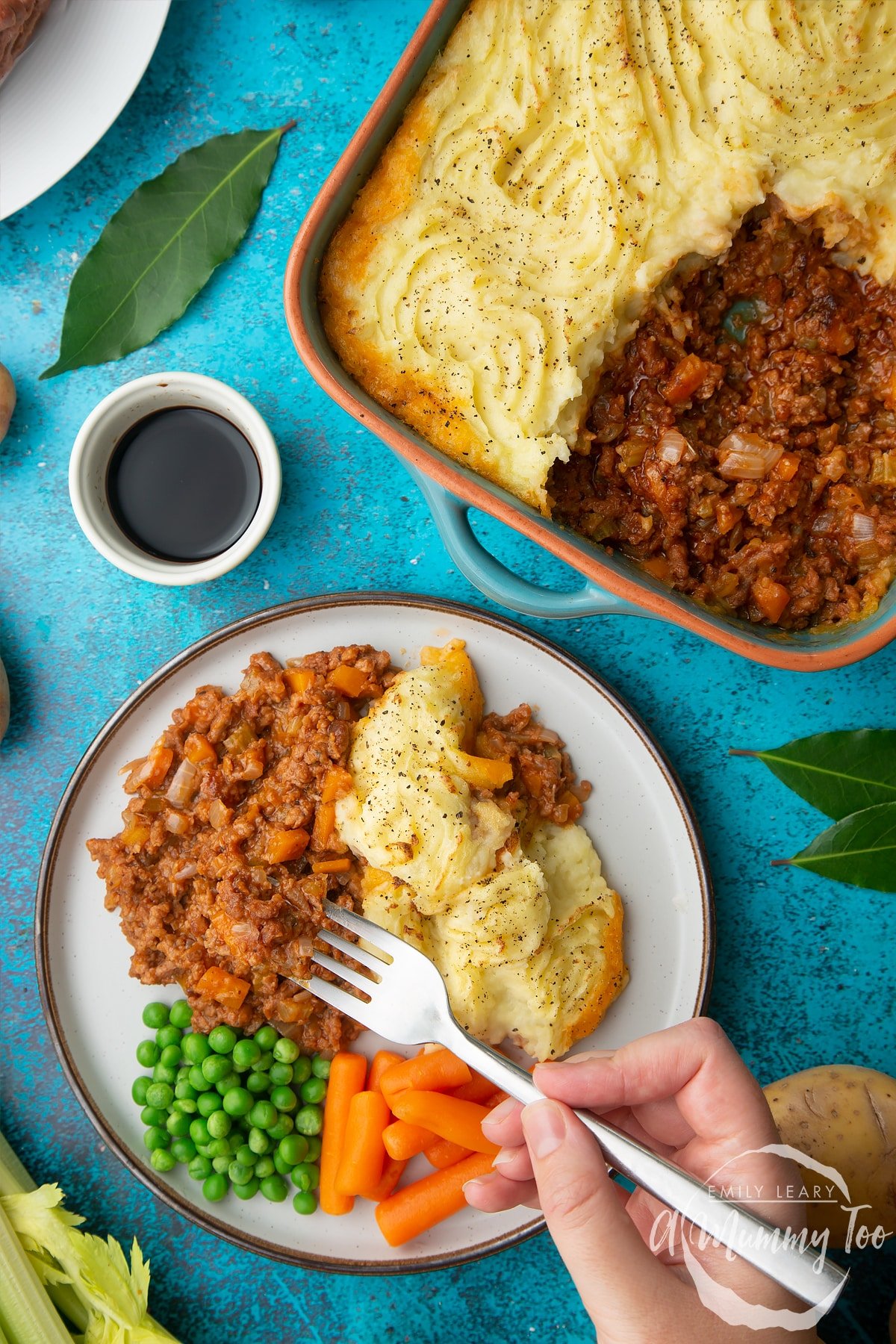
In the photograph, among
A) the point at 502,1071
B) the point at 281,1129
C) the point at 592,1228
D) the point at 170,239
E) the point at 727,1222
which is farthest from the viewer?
the point at 170,239

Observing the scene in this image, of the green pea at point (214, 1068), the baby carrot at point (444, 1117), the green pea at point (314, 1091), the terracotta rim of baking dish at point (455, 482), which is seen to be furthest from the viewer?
the green pea at point (314, 1091)

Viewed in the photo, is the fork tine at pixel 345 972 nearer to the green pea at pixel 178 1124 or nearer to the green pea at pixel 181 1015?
the green pea at pixel 181 1015

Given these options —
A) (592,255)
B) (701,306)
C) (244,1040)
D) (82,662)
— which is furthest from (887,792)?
(82,662)

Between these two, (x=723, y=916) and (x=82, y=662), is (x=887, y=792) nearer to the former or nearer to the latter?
(x=723, y=916)

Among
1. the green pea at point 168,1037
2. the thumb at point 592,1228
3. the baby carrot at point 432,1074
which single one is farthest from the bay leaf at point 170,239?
the thumb at point 592,1228

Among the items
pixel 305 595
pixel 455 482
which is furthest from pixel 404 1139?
pixel 455 482

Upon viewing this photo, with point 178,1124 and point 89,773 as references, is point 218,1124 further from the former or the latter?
point 89,773
